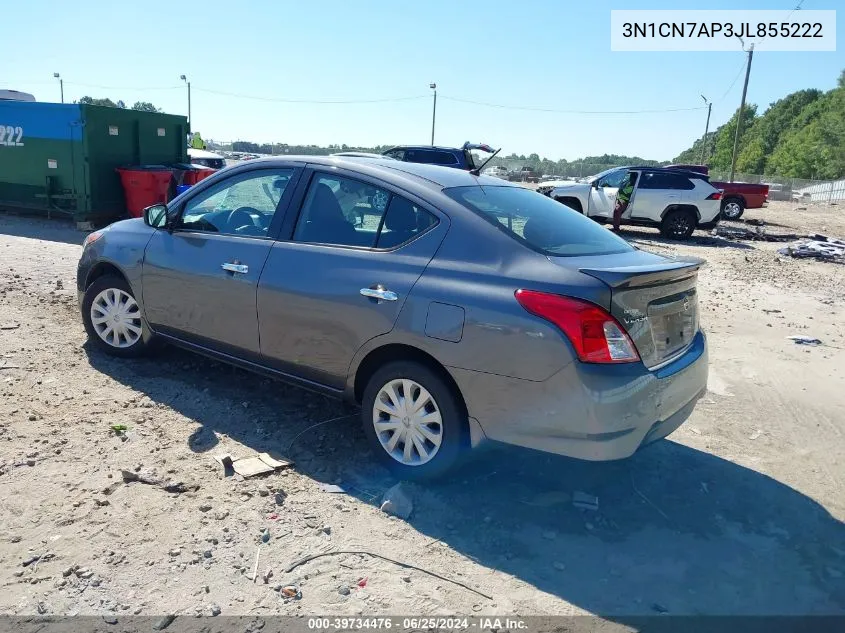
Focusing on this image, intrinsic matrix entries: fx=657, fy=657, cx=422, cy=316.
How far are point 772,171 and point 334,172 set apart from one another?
269ft

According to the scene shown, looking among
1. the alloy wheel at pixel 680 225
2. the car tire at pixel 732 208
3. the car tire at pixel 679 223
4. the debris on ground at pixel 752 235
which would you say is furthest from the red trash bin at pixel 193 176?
the car tire at pixel 732 208

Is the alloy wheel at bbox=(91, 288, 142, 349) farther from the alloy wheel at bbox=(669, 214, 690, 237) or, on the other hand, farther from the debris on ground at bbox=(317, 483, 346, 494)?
the alloy wheel at bbox=(669, 214, 690, 237)

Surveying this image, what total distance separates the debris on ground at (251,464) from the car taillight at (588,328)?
5.84ft

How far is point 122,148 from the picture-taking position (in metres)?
12.7

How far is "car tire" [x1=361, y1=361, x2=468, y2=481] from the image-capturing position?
3.39 metres

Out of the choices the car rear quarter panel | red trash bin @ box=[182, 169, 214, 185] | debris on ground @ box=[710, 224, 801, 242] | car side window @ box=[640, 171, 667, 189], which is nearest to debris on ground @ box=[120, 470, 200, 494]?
the car rear quarter panel

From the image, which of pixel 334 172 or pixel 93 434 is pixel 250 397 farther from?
pixel 334 172

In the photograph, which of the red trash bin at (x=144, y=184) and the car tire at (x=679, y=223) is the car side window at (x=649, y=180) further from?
the red trash bin at (x=144, y=184)

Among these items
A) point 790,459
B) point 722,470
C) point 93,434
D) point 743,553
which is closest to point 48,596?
point 93,434

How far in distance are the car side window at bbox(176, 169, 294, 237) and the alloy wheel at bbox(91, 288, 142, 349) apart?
833 millimetres

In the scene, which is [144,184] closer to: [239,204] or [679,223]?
[239,204]

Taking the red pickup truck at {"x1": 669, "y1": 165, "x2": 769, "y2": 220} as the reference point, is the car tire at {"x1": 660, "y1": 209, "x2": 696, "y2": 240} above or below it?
below

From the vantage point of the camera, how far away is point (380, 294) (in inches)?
140

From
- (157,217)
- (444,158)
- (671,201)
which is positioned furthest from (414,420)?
(671,201)
